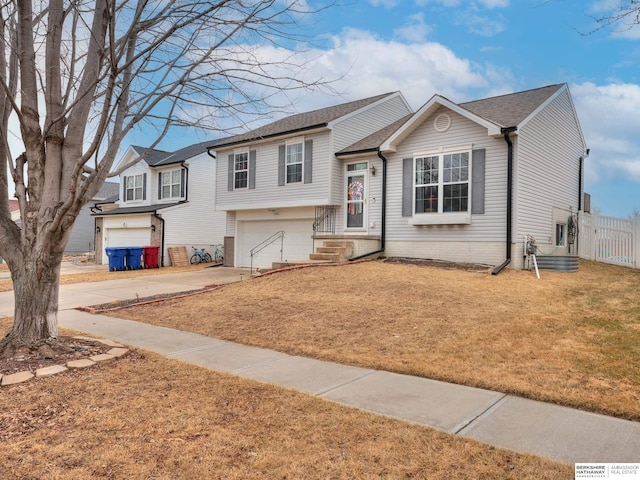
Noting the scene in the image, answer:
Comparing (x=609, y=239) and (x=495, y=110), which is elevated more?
(x=495, y=110)

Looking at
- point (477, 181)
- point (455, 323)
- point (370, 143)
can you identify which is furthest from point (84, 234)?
point (455, 323)

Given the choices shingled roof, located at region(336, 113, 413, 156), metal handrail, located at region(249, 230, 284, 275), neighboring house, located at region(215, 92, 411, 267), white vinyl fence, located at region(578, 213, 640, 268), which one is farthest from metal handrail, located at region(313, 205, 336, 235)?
white vinyl fence, located at region(578, 213, 640, 268)

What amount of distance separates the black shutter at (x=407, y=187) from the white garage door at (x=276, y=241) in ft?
13.7

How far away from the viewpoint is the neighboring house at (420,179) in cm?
1218

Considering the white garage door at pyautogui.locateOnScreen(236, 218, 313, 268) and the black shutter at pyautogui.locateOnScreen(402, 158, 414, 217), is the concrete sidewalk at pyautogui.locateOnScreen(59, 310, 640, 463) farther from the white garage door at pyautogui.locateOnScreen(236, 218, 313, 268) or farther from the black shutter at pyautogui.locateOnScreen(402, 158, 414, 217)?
the white garage door at pyautogui.locateOnScreen(236, 218, 313, 268)

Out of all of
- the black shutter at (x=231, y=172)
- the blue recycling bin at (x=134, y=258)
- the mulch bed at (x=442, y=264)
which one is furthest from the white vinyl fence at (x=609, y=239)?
the blue recycling bin at (x=134, y=258)

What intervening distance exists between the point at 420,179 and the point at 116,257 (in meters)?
13.8

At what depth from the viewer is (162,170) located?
2489 centimetres

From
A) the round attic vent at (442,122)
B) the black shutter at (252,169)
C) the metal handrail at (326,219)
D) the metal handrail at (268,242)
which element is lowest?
the metal handrail at (268,242)

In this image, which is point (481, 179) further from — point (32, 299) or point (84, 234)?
point (84, 234)

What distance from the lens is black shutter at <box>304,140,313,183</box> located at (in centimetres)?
1593

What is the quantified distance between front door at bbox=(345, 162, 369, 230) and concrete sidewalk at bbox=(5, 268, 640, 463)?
9276 mm

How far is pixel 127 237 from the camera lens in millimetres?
23969

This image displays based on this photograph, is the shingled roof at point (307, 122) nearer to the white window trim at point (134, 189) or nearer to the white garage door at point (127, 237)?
the white garage door at point (127, 237)
